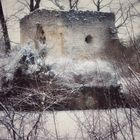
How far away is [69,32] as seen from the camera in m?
19.8

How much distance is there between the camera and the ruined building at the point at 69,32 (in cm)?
1959

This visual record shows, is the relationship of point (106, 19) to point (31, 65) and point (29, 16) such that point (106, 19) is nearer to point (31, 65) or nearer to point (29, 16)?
point (29, 16)

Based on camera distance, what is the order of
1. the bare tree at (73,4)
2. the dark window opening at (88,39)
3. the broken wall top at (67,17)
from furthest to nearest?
the bare tree at (73,4)
the dark window opening at (88,39)
the broken wall top at (67,17)

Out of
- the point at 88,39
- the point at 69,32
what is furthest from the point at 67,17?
the point at 88,39

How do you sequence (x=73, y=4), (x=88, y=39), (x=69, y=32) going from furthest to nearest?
1. (x=73, y=4)
2. (x=88, y=39)
3. (x=69, y=32)

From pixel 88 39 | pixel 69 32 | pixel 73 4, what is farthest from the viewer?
pixel 73 4

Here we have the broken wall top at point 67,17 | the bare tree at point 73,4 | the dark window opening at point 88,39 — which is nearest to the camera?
the broken wall top at point 67,17

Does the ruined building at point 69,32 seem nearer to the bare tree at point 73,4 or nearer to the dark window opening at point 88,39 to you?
the dark window opening at point 88,39

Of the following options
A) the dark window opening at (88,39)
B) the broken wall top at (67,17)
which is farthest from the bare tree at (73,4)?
the dark window opening at (88,39)

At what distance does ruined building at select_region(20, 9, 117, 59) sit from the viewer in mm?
19594

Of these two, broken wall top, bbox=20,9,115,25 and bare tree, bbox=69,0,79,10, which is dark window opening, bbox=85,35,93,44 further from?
bare tree, bbox=69,0,79,10

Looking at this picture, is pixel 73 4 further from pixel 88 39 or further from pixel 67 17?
pixel 67 17

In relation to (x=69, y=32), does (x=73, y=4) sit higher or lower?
higher

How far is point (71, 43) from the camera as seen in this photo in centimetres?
1977
